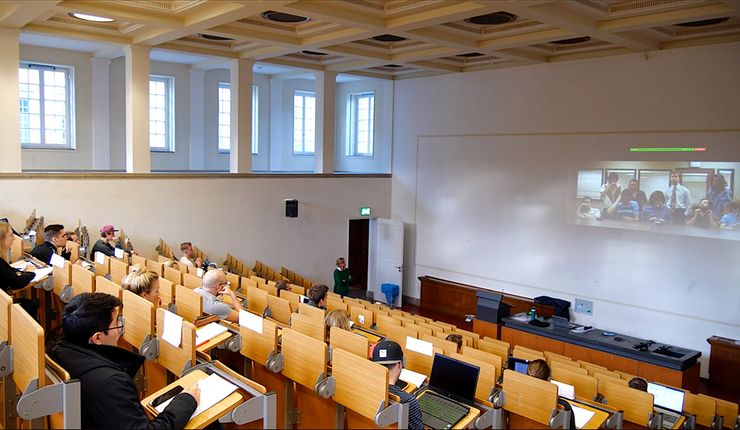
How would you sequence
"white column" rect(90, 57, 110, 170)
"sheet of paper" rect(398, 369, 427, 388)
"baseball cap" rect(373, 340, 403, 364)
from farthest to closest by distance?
"white column" rect(90, 57, 110, 170) < "sheet of paper" rect(398, 369, 427, 388) < "baseball cap" rect(373, 340, 403, 364)

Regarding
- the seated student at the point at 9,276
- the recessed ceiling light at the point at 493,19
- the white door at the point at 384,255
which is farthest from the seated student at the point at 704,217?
the seated student at the point at 9,276

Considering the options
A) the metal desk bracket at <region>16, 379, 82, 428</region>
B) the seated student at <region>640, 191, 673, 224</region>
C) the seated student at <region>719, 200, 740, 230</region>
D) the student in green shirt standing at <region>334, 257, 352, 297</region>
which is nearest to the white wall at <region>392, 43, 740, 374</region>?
the seated student at <region>719, 200, 740, 230</region>

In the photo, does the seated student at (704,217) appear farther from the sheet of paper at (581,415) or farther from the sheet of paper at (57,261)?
the sheet of paper at (57,261)

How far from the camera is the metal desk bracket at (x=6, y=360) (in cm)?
306

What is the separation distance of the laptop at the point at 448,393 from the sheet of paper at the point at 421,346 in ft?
2.57

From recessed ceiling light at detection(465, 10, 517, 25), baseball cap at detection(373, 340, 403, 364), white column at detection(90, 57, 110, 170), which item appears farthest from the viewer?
white column at detection(90, 57, 110, 170)

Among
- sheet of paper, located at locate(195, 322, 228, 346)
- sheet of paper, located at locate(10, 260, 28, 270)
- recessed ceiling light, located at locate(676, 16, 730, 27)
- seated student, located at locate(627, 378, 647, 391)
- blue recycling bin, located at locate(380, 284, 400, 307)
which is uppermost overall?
recessed ceiling light, located at locate(676, 16, 730, 27)

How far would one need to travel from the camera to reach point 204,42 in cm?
1082

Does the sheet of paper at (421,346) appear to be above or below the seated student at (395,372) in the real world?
below

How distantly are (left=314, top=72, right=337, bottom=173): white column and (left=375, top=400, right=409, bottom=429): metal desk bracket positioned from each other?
32.7 ft

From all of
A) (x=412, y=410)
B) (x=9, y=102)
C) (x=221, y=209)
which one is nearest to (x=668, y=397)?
(x=412, y=410)

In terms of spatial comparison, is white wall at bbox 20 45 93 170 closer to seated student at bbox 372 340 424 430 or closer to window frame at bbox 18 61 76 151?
window frame at bbox 18 61 76 151

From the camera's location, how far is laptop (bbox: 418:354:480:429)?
3451 mm

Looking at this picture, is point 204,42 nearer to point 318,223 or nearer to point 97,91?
point 97,91
